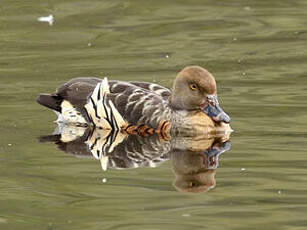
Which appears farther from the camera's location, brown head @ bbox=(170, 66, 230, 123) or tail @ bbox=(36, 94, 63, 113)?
tail @ bbox=(36, 94, 63, 113)

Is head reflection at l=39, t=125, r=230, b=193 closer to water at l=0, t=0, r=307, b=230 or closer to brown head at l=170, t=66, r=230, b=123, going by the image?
water at l=0, t=0, r=307, b=230

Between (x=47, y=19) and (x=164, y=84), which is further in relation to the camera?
(x=47, y=19)

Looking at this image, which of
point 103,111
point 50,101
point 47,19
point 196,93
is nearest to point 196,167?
point 196,93

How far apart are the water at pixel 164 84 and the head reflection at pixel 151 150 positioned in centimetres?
13

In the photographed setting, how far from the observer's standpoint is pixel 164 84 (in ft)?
52.6

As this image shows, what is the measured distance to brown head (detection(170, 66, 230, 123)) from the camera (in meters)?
13.4

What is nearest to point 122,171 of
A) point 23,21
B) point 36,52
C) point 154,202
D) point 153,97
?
point 154,202

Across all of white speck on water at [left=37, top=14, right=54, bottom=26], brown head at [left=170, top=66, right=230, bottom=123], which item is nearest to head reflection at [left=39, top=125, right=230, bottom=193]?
brown head at [left=170, top=66, right=230, bottom=123]

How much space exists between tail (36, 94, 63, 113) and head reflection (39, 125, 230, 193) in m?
0.24

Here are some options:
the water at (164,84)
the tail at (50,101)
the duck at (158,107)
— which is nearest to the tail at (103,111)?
the duck at (158,107)

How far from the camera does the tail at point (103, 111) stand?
44.9 ft

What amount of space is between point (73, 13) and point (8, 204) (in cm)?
1112

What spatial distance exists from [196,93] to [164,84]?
249 cm

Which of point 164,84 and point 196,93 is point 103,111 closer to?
point 196,93
